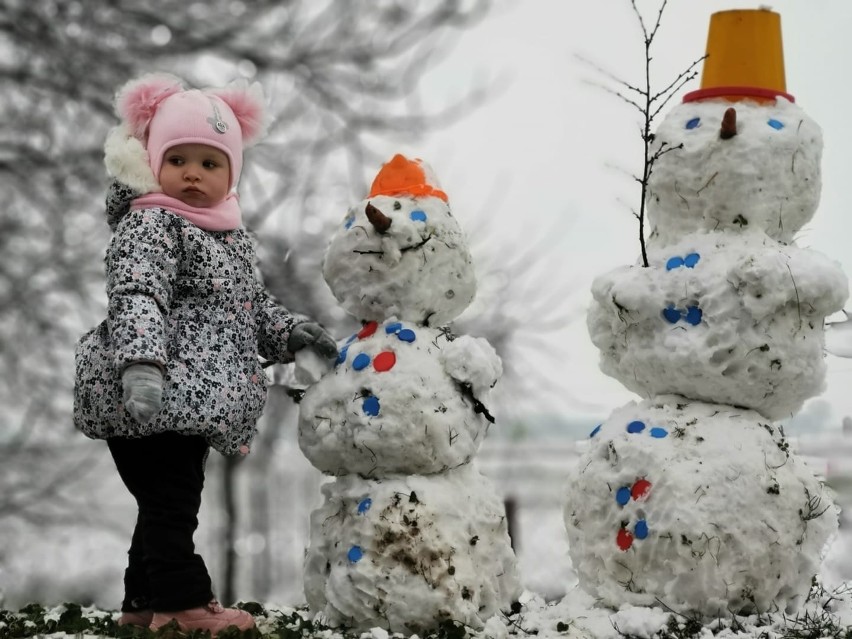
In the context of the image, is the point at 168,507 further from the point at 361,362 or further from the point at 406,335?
the point at 406,335

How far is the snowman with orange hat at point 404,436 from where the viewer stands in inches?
129

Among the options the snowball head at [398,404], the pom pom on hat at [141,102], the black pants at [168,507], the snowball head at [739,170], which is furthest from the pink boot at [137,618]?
the snowball head at [739,170]

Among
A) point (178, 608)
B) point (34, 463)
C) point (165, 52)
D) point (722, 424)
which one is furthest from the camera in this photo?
point (34, 463)

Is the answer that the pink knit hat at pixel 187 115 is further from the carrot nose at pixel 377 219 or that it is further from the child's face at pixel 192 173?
the carrot nose at pixel 377 219

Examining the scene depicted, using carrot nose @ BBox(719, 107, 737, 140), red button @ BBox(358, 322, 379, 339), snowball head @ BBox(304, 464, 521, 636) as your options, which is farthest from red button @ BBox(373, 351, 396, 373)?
carrot nose @ BBox(719, 107, 737, 140)

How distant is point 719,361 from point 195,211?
182 cm

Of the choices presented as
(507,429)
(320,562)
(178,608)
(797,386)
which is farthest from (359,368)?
(507,429)

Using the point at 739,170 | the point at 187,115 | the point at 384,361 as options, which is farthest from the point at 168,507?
the point at 739,170

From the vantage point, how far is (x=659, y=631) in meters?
3.30

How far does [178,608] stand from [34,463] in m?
3.06

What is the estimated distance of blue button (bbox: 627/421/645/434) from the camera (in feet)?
11.7

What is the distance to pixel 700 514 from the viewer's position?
131 inches

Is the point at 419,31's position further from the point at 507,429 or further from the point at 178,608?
the point at 178,608

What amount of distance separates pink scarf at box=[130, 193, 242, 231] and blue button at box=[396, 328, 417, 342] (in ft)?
2.27
